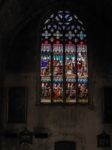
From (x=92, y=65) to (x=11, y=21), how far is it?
359 cm

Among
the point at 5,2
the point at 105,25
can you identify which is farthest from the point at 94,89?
the point at 5,2

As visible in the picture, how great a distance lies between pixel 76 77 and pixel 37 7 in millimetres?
3103

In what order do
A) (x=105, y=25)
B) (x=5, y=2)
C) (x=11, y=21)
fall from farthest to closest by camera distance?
(x=105, y=25) → (x=11, y=21) → (x=5, y=2)

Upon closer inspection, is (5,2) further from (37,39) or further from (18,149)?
(18,149)

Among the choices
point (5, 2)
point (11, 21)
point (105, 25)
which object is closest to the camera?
point (5, 2)

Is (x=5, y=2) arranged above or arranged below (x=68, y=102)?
above

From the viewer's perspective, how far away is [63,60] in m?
20.2

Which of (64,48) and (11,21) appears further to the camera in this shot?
(64,48)

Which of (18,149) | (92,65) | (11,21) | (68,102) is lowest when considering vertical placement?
(18,149)

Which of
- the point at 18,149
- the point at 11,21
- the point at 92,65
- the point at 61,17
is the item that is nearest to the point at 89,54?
the point at 92,65

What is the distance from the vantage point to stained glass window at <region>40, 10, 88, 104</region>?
19906mm

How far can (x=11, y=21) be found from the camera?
18.9m

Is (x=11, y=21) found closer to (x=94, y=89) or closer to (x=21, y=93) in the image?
(x=21, y=93)

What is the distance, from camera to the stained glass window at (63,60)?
784 inches
